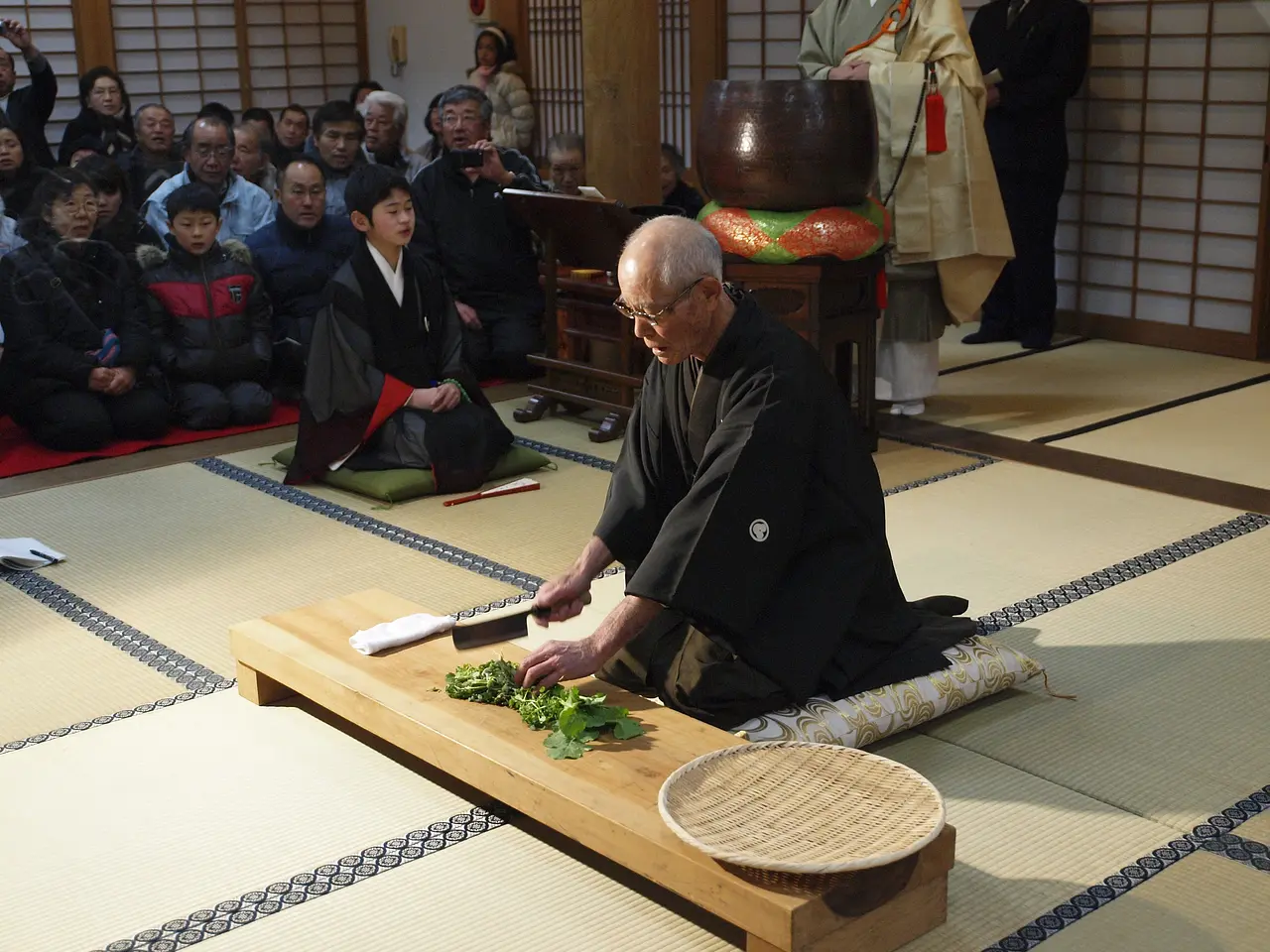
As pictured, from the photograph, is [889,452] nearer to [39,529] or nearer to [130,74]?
[39,529]

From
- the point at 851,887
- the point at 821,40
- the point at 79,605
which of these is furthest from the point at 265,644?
the point at 821,40

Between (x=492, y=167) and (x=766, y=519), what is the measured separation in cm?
384

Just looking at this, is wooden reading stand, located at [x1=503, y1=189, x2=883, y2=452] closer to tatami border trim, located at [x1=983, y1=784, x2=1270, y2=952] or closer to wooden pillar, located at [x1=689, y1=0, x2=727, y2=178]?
tatami border trim, located at [x1=983, y1=784, x2=1270, y2=952]

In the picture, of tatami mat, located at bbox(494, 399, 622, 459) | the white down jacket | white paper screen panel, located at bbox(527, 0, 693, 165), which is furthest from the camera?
the white down jacket

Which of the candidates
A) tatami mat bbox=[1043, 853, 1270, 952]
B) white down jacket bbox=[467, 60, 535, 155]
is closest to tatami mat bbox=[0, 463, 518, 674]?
tatami mat bbox=[1043, 853, 1270, 952]

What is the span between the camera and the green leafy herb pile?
95.6 inches

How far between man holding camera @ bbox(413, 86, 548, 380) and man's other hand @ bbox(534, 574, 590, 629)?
136 inches

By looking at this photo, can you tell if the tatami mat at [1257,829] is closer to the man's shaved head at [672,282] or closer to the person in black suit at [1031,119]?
the man's shaved head at [672,282]

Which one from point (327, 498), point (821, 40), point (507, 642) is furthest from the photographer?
point (821, 40)

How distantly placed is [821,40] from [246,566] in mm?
2927

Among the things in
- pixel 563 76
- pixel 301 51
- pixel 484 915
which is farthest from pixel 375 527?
pixel 301 51

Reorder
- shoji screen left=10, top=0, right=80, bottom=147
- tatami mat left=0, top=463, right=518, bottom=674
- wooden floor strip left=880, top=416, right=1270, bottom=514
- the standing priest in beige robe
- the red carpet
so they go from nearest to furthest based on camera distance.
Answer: tatami mat left=0, top=463, right=518, bottom=674, wooden floor strip left=880, top=416, right=1270, bottom=514, the red carpet, the standing priest in beige robe, shoji screen left=10, top=0, right=80, bottom=147

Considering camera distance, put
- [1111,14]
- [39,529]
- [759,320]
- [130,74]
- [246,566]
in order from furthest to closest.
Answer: [130,74] → [1111,14] → [39,529] → [246,566] → [759,320]

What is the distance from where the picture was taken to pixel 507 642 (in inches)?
113
